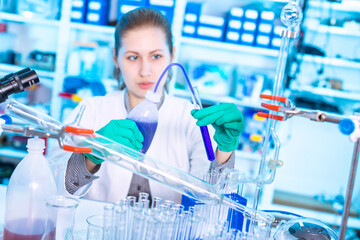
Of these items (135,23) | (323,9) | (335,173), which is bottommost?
(335,173)

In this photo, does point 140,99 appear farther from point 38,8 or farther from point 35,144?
point 38,8

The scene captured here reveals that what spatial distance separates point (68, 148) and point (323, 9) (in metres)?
2.66

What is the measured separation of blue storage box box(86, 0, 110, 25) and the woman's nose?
138 cm

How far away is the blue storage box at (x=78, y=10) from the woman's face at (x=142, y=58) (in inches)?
52.5

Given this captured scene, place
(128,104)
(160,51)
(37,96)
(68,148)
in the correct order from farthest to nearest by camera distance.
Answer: (37,96), (128,104), (160,51), (68,148)

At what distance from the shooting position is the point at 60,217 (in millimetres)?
721

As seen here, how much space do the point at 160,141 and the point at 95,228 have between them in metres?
0.87

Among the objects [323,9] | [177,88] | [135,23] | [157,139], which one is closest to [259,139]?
[177,88]

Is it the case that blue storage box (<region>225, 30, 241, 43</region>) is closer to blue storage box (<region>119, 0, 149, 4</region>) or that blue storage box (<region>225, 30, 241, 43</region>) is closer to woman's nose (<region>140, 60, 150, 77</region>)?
blue storage box (<region>119, 0, 149, 4</region>)

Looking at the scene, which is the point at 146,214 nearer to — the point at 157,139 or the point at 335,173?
the point at 157,139

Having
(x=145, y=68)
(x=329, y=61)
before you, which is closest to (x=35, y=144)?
(x=145, y=68)

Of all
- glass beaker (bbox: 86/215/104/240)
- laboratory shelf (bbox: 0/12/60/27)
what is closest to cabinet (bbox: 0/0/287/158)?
laboratory shelf (bbox: 0/12/60/27)

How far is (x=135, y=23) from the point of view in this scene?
153 centimetres

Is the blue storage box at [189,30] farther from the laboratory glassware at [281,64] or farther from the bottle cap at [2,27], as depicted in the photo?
the laboratory glassware at [281,64]
